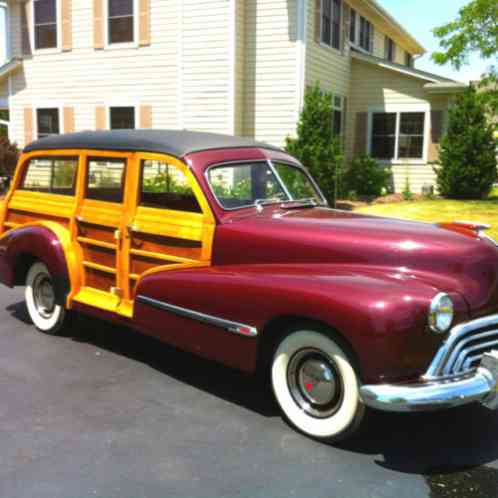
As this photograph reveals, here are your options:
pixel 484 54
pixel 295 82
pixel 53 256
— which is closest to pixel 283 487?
pixel 53 256

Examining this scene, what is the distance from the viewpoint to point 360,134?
61.2ft

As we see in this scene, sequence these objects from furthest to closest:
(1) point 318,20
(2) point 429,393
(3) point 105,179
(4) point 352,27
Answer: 1. (4) point 352,27
2. (1) point 318,20
3. (3) point 105,179
4. (2) point 429,393

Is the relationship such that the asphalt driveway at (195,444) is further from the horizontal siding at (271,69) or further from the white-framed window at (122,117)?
the white-framed window at (122,117)

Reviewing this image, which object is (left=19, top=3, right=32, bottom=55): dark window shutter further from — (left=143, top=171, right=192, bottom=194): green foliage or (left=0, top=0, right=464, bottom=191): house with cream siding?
(left=143, top=171, right=192, bottom=194): green foliage

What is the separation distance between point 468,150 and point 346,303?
14.2 m

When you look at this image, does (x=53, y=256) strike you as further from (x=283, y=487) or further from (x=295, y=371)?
(x=283, y=487)

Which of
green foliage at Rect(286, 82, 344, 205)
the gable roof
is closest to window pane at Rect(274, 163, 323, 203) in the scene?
green foliage at Rect(286, 82, 344, 205)

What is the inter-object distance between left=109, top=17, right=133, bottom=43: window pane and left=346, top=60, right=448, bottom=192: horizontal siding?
7049 mm

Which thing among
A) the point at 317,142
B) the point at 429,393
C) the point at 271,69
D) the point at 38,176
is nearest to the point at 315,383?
the point at 429,393

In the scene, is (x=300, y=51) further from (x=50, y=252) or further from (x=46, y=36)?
(x=50, y=252)

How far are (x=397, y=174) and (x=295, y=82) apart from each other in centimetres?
490

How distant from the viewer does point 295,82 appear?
1530 cm

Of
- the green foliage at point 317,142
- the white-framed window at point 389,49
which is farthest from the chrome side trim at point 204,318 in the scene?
the white-framed window at point 389,49

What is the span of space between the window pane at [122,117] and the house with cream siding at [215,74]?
6 centimetres
